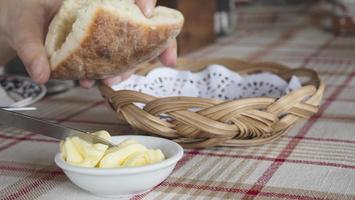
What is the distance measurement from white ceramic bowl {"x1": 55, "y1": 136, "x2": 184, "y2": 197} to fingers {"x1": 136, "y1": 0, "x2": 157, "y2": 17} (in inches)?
7.5

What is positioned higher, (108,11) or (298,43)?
(108,11)

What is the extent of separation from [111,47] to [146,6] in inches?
3.1

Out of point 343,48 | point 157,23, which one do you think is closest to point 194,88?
point 157,23

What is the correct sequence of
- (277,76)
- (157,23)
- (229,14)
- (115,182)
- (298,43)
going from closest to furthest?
1. (115,182)
2. (157,23)
3. (277,76)
4. (298,43)
5. (229,14)

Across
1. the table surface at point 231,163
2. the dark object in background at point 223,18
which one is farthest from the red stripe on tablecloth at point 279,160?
the dark object in background at point 223,18

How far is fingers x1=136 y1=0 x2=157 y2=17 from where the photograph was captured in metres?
0.72

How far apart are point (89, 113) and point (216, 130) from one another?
1.18 feet

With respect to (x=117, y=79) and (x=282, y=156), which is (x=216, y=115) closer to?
(x=282, y=156)

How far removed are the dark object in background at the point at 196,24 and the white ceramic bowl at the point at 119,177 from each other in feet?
3.29

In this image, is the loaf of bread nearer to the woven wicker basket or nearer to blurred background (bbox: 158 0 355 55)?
the woven wicker basket

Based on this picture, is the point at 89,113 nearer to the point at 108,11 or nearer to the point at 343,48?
the point at 108,11

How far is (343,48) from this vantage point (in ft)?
5.37

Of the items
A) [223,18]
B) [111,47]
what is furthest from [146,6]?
[223,18]

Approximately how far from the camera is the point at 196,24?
1714 mm
